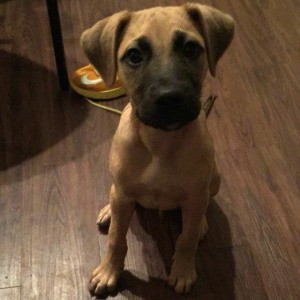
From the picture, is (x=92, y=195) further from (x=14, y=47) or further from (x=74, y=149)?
(x=14, y=47)

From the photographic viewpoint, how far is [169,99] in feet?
4.23

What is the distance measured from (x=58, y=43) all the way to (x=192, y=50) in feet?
3.79

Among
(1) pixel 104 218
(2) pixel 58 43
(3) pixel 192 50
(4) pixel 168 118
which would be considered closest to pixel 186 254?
(1) pixel 104 218

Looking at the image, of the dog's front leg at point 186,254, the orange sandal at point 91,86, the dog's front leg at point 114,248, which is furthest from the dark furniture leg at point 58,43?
the dog's front leg at point 186,254

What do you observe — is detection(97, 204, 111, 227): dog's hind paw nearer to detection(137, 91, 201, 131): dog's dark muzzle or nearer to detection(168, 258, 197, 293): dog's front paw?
detection(168, 258, 197, 293): dog's front paw

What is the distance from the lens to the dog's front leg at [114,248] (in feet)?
5.36

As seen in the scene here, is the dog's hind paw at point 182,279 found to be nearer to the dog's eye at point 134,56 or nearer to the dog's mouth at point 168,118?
the dog's mouth at point 168,118

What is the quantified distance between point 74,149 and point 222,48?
0.95 meters

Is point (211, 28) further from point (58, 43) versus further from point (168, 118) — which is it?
point (58, 43)

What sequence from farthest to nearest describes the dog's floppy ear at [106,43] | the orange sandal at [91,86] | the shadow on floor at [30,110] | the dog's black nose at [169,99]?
the orange sandal at [91,86] → the shadow on floor at [30,110] → the dog's floppy ear at [106,43] → the dog's black nose at [169,99]

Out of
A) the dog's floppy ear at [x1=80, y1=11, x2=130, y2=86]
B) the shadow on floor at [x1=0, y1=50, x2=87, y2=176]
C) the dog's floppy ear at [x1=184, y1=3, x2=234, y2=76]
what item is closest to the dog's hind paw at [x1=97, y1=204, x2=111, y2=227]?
the shadow on floor at [x1=0, y1=50, x2=87, y2=176]

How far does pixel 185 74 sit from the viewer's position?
134 cm

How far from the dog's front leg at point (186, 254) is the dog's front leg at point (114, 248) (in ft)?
0.57

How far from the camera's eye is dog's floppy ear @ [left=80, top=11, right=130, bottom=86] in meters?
1.42
